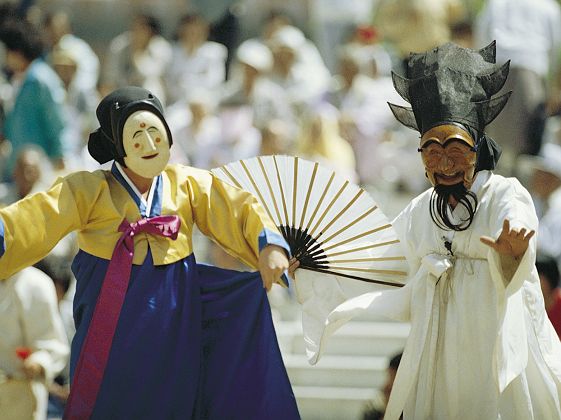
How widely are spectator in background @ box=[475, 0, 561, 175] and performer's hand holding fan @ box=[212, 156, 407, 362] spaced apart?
4322 mm

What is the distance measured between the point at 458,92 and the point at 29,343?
2.76 meters

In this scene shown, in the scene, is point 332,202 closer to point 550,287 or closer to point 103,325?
point 103,325

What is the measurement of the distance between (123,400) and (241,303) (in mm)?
727

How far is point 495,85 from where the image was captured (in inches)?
301

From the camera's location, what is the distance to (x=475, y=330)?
7.58 m

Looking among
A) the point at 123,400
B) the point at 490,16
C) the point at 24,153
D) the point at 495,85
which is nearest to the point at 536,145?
the point at 490,16

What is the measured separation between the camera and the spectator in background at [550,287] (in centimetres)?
924

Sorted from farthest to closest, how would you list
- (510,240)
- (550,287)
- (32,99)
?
(32,99) < (550,287) < (510,240)

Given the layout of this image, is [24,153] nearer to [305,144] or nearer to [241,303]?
[305,144]

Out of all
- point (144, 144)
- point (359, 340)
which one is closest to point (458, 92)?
point (144, 144)

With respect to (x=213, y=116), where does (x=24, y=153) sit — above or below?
below

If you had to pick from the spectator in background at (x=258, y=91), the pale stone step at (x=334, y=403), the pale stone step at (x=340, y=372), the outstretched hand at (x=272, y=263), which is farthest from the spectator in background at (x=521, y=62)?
the outstretched hand at (x=272, y=263)

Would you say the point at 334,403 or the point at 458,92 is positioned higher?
the point at 458,92

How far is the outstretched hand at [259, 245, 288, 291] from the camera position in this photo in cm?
749
